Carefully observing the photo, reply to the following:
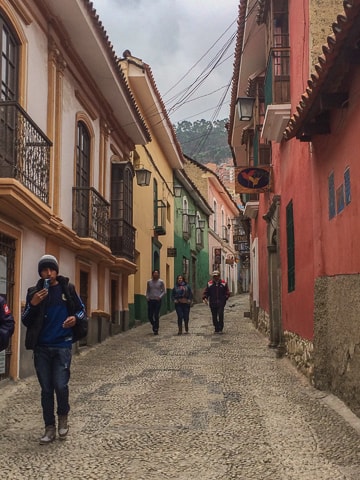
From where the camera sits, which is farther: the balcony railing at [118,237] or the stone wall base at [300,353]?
the balcony railing at [118,237]

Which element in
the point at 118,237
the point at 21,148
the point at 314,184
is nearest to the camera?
the point at 314,184

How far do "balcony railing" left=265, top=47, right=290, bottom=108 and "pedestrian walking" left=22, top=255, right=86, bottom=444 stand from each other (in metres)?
6.04

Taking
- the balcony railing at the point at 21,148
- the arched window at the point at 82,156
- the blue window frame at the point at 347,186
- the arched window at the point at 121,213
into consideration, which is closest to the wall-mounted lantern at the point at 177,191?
the arched window at the point at 121,213

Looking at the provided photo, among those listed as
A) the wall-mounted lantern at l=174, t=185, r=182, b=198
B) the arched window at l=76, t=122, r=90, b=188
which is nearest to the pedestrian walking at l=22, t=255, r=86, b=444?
the arched window at l=76, t=122, r=90, b=188

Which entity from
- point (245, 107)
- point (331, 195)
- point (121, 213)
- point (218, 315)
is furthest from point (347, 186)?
point (121, 213)

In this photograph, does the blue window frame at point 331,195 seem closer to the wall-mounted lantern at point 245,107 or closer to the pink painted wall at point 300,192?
the pink painted wall at point 300,192

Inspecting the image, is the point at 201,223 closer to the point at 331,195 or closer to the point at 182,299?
the point at 182,299

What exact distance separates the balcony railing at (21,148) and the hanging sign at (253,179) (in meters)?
4.63

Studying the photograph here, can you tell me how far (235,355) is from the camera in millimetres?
10234

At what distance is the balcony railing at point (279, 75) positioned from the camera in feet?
32.2

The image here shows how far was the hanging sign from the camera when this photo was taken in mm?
11891

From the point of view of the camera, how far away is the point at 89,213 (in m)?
11.6

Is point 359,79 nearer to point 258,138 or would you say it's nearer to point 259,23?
point 259,23

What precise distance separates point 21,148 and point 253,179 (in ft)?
18.5
